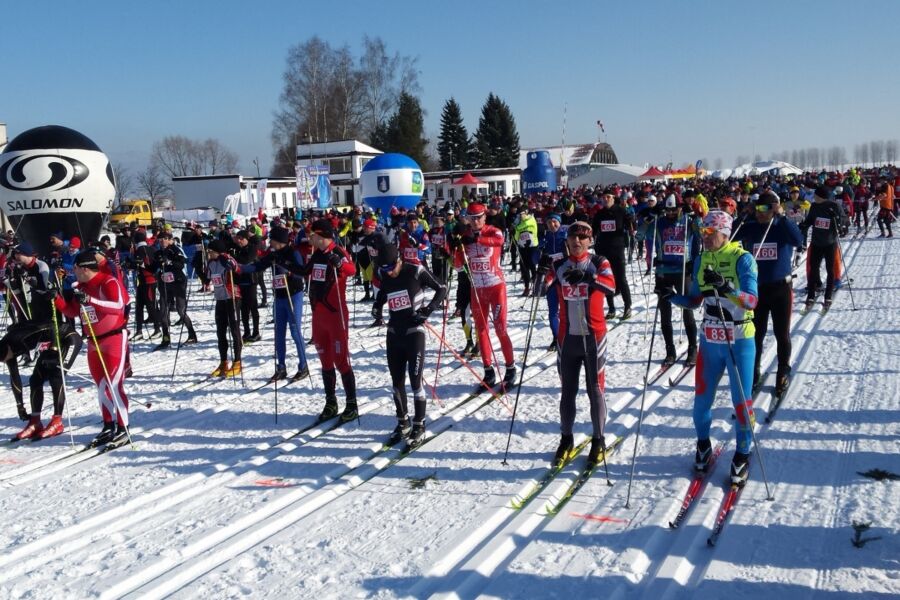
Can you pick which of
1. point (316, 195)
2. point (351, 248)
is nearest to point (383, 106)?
point (316, 195)

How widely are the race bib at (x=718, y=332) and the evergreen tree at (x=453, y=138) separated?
7386 centimetres

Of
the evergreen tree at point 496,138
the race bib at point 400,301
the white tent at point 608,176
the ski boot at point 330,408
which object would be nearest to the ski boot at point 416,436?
the race bib at point 400,301

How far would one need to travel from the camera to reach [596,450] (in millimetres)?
5555

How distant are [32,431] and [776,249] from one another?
7745 mm

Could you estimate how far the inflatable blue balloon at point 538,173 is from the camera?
42.0 metres

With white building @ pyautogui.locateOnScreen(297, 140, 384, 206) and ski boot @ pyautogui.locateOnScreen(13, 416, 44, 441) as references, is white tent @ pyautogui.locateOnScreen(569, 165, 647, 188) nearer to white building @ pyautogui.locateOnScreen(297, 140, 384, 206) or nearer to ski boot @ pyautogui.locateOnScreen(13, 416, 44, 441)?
white building @ pyautogui.locateOnScreen(297, 140, 384, 206)

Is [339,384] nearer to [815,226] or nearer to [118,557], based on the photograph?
[118,557]

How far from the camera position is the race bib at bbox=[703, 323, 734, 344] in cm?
484

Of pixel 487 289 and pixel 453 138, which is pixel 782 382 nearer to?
pixel 487 289

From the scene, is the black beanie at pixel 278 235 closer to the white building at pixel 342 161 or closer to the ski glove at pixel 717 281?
the ski glove at pixel 717 281

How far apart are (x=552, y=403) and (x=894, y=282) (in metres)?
9.50

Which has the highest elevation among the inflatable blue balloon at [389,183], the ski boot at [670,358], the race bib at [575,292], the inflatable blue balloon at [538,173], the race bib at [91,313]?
the inflatable blue balloon at [538,173]

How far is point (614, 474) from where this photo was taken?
5.36 m

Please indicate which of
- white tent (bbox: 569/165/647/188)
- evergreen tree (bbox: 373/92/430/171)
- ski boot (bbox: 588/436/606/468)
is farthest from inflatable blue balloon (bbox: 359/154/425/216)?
white tent (bbox: 569/165/647/188)
